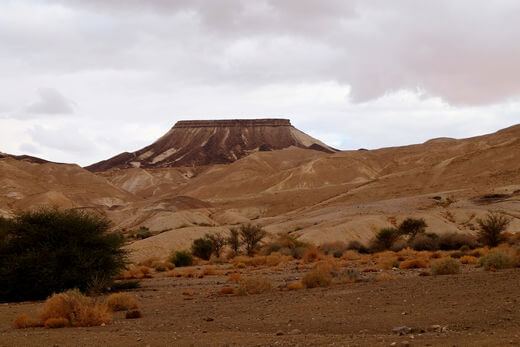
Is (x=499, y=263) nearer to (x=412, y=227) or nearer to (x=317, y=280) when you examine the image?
(x=317, y=280)

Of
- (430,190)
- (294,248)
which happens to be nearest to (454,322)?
(294,248)

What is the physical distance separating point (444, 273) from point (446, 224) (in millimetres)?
32394

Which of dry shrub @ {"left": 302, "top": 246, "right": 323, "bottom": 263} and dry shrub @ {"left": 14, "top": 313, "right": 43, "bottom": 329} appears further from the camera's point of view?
dry shrub @ {"left": 302, "top": 246, "right": 323, "bottom": 263}

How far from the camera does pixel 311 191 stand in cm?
10338

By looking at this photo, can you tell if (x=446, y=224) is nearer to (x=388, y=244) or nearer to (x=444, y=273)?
(x=388, y=244)

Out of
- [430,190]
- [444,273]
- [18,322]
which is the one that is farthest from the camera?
[430,190]

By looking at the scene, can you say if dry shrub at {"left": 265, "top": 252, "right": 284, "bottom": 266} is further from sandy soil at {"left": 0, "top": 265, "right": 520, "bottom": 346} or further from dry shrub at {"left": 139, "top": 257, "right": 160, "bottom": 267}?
sandy soil at {"left": 0, "top": 265, "right": 520, "bottom": 346}

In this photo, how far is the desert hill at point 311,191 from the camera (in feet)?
177

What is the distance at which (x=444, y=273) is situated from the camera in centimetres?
1959

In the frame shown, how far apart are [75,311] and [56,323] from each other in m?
0.54

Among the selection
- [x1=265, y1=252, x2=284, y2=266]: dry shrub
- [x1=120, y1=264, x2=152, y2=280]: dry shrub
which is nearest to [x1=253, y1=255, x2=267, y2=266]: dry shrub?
[x1=265, y1=252, x2=284, y2=266]: dry shrub

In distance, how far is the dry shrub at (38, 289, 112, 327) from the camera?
14.5 m

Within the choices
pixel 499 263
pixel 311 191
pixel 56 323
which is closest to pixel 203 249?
pixel 499 263

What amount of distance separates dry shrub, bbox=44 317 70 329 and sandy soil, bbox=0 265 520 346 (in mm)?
257
